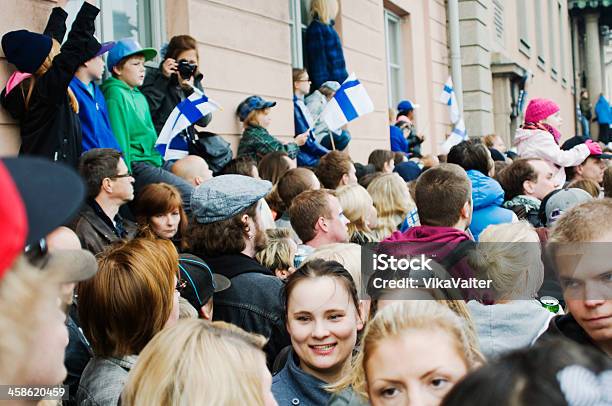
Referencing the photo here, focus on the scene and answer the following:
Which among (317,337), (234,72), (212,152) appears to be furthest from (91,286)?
(234,72)

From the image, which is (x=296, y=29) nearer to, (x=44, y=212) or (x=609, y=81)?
(x=44, y=212)

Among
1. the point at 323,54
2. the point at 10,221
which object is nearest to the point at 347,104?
the point at 323,54

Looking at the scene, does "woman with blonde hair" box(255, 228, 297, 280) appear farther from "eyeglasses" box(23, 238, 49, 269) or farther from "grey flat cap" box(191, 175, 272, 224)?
"eyeglasses" box(23, 238, 49, 269)

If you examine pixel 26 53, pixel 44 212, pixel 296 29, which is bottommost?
pixel 44 212

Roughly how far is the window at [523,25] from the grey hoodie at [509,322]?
78.5ft

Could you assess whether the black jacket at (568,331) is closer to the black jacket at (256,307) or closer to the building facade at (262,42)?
the black jacket at (256,307)

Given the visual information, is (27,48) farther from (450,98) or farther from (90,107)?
(450,98)

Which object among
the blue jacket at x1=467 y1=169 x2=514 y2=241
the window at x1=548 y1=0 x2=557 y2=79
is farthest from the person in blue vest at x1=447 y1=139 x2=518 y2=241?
the window at x1=548 y1=0 x2=557 y2=79

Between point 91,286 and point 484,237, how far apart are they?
148 centimetres

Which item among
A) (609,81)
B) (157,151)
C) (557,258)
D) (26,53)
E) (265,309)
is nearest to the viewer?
(557,258)

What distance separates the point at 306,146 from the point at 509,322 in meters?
6.65

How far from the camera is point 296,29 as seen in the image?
1106 centimetres

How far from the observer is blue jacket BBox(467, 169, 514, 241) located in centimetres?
541

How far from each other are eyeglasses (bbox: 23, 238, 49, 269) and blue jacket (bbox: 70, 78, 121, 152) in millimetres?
4481
